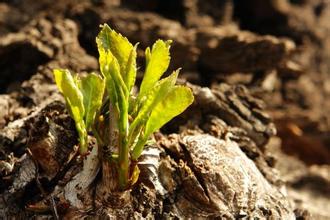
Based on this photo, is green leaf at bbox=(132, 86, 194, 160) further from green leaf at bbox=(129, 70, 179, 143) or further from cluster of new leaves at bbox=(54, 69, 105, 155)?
cluster of new leaves at bbox=(54, 69, 105, 155)

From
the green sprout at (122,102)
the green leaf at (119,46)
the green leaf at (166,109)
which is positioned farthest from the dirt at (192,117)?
the green leaf at (119,46)

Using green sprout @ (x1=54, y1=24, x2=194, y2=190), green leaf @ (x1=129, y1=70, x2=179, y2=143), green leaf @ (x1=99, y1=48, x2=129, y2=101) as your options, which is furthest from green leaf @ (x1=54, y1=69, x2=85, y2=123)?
green leaf @ (x1=129, y1=70, x2=179, y2=143)

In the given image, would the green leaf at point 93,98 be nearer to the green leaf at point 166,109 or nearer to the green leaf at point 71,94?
the green leaf at point 71,94

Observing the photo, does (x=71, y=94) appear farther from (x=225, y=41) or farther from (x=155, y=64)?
(x=225, y=41)

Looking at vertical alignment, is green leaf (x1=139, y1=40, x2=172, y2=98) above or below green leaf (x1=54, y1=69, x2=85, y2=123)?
above

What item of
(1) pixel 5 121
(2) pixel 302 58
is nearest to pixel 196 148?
(1) pixel 5 121

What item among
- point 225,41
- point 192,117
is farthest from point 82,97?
point 225,41
